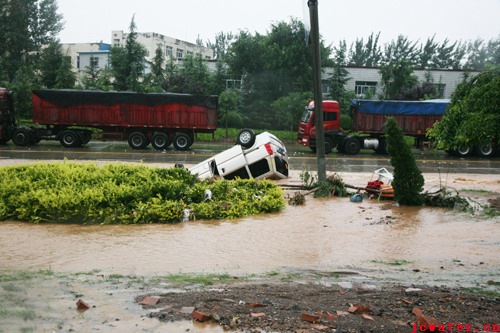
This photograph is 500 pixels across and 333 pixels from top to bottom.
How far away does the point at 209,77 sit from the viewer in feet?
145

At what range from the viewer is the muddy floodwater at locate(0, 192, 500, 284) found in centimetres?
721

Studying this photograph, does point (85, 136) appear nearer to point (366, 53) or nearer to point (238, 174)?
point (238, 174)

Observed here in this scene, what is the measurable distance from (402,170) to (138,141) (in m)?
20.3

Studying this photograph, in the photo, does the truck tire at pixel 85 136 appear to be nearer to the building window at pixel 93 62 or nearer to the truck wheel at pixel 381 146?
the truck wheel at pixel 381 146

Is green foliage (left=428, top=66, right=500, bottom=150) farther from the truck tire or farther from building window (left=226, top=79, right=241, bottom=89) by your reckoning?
building window (left=226, top=79, right=241, bottom=89)

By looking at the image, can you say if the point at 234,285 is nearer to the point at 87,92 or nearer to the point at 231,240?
the point at 231,240

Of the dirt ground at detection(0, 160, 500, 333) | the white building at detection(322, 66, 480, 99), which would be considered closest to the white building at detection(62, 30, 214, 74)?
the white building at detection(322, 66, 480, 99)

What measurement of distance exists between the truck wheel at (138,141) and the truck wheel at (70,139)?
2.75 meters

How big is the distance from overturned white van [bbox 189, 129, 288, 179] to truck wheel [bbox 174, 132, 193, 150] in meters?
14.3

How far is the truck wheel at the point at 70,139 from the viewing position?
2986cm

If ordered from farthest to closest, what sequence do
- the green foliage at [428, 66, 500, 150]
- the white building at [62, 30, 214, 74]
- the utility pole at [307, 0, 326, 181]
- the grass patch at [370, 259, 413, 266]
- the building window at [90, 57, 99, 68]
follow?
1. the white building at [62, 30, 214, 74]
2. the building window at [90, 57, 99, 68]
3. the utility pole at [307, 0, 326, 181]
4. the green foliage at [428, 66, 500, 150]
5. the grass patch at [370, 259, 413, 266]

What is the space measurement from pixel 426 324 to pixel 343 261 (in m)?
3.60

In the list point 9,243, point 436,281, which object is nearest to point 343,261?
point 436,281

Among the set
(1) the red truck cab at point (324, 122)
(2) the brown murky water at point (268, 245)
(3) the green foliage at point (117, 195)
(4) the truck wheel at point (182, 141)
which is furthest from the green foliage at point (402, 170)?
(4) the truck wheel at point (182, 141)
